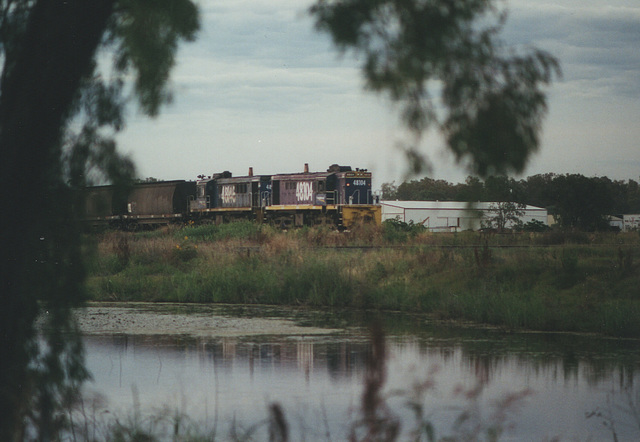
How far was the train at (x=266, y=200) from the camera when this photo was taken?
150 ft

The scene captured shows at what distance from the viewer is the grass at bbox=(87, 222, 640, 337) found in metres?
17.0

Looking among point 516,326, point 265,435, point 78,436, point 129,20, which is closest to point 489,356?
point 516,326

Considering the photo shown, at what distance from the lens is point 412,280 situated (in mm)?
21922

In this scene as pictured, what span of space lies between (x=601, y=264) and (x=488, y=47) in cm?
1609

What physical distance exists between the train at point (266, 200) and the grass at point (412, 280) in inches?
623

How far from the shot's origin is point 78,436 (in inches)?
299

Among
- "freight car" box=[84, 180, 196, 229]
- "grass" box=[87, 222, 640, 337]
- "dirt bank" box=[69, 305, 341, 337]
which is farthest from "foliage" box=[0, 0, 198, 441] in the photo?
"freight car" box=[84, 180, 196, 229]

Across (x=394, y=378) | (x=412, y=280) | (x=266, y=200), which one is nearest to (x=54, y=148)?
(x=394, y=378)

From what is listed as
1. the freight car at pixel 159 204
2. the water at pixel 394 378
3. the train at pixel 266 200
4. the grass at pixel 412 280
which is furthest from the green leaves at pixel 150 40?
the freight car at pixel 159 204

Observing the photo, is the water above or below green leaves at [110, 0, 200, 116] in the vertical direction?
below

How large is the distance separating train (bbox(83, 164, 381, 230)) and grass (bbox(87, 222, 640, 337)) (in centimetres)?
1583

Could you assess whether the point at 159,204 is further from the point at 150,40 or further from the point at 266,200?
the point at 150,40

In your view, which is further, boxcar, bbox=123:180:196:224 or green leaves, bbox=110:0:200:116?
boxcar, bbox=123:180:196:224

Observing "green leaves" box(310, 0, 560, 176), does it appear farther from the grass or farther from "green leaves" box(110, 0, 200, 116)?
the grass
